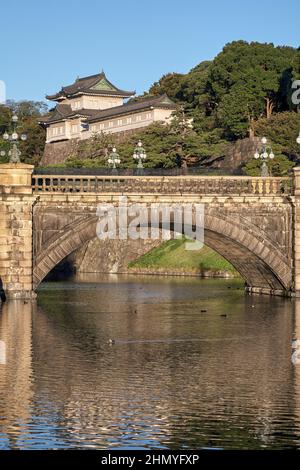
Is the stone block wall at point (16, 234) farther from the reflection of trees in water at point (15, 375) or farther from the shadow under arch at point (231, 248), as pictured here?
the reflection of trees in water at point (15, 375)

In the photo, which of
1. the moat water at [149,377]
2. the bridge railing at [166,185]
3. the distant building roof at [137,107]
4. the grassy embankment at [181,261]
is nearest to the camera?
the moat water at [149,377]

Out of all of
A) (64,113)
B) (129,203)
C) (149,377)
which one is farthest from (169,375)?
(64,113)

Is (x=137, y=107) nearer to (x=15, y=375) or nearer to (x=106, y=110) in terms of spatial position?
(x=106, y=110)

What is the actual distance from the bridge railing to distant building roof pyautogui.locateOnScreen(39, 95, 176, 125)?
74.5 metres

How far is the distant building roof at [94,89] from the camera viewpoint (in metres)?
167

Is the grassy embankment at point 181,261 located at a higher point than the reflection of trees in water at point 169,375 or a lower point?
higher

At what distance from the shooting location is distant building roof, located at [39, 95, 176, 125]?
145125mm

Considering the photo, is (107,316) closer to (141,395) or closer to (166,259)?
(141,395)

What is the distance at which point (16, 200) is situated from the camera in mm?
66250

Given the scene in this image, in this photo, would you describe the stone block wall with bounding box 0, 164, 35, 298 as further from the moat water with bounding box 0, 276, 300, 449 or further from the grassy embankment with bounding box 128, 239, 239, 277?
the grassy embankment with bounding box 128, 239, 239, 277

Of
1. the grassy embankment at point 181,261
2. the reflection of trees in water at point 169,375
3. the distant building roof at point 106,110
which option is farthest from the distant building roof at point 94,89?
the reflection of trees in water at point 169,375

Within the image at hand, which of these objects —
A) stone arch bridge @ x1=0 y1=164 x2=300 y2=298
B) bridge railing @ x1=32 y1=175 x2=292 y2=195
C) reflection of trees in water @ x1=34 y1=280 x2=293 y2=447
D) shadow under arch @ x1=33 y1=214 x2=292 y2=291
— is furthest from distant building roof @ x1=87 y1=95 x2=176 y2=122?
reflection of trees in water @ x1=34 y1=280 x2=293 y2=447

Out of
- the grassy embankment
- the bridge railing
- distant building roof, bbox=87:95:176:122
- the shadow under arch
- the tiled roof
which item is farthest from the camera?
the tiled roof

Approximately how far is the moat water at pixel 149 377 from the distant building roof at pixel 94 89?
102960mm
